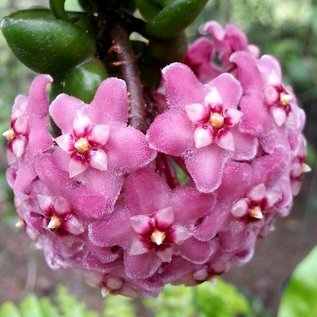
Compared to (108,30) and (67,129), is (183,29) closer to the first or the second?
(108,30)

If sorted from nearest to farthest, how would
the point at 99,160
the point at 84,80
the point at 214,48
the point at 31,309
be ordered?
the point at 99,160 → the point at 84,80 → the point at 214,48 → the point at 31,309

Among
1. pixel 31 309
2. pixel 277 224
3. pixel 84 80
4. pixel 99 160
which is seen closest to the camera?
pixel 99 160

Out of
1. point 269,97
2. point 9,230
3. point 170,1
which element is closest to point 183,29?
point 170,1

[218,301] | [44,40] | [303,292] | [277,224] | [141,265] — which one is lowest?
[277,224]

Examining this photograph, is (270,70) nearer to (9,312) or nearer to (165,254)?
(165,254)

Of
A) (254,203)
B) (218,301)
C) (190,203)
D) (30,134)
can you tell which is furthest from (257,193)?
(218,301)

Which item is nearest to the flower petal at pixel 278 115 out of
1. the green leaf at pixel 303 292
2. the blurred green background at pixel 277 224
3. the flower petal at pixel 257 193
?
the flower petal at pixel 257 193

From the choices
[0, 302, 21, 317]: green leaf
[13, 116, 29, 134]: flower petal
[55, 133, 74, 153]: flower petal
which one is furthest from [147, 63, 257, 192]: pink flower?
[0, 302, 21, 317]: green leaf

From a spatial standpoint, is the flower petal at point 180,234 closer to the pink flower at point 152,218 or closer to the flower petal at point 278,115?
the pink flower at point 152,218
